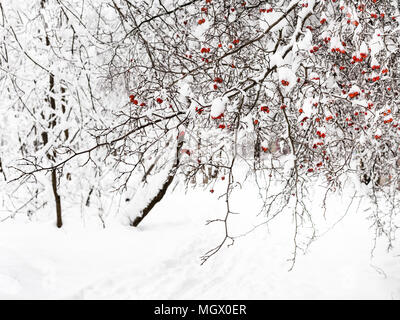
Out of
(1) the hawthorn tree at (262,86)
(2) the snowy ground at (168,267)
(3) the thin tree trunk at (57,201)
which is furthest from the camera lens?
(3) the thin tree trunk at (57,201)

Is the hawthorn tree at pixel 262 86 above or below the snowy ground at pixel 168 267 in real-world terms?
above

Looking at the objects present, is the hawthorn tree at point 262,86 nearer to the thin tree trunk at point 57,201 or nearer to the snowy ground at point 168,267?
the thin tree trunk at point 57,201

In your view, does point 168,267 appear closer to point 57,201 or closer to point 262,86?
point 57,201

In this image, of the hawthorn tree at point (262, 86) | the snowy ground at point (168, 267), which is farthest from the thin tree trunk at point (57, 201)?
the hawthorn tree at point (262, 86)

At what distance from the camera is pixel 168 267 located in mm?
4863

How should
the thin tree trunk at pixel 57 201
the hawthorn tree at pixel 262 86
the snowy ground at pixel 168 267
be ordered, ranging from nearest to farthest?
the hawthorn tree at pixel 262 86 → the snowy ground at pixel 168 267 → the thin tree trunk at pixel 57 201

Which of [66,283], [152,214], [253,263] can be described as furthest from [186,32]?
[152,214]

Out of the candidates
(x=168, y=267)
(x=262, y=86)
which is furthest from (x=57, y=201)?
(x=262, y=86)

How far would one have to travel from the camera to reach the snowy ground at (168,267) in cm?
381

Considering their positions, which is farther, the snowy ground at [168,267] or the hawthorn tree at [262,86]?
the snowy ground at [168,267]

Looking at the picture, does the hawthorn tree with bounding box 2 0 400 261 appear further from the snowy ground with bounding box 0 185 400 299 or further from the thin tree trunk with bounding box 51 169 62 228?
the snowy ground with bounding box 0 185 400 299

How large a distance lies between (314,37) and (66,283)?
368cm

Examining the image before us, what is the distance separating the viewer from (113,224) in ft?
18.3
